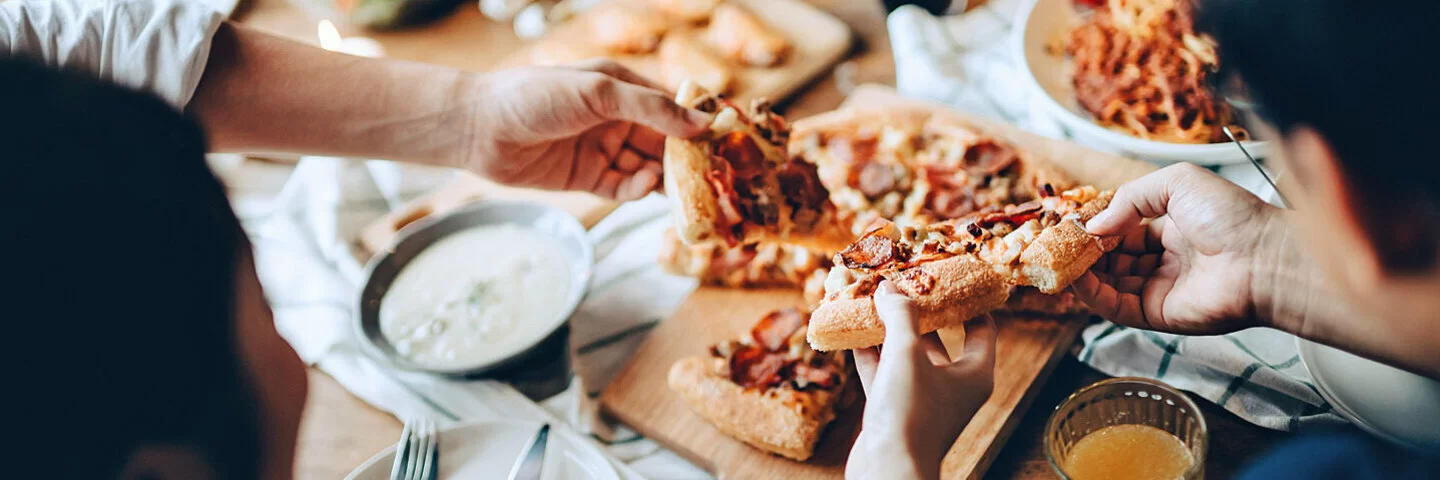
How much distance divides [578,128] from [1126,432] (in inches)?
56.1

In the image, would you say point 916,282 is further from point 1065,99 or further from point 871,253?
point 1065,99

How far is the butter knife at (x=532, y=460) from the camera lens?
186 centimetres

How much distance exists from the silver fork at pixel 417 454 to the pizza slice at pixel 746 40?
1690 mm

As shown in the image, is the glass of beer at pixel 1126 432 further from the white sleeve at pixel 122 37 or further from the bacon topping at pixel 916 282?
the white sleeve at pixel 122 37

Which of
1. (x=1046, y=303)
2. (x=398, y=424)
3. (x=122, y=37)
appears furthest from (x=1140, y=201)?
(x=122, y=37)

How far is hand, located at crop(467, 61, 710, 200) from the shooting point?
2.20m

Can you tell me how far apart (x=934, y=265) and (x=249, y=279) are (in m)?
1.16

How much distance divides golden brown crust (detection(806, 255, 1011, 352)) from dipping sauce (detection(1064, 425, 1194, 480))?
313mm

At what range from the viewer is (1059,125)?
2.61 metres

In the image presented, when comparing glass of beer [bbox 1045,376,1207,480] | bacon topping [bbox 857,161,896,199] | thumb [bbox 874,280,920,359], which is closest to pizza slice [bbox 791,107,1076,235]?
bacon topping [bbox 857,161,896,199]

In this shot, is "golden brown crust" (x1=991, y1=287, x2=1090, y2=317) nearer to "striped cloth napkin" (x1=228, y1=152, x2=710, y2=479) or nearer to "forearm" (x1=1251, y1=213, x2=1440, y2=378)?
"forearm" (x1=1251, y1=213, x2=1440, y2=378)

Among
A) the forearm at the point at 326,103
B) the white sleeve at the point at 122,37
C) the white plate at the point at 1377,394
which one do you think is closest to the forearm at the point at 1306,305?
the white plate at the point at 1377,394

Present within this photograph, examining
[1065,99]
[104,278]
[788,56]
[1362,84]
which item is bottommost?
[788,56]

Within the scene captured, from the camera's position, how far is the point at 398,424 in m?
2.29
